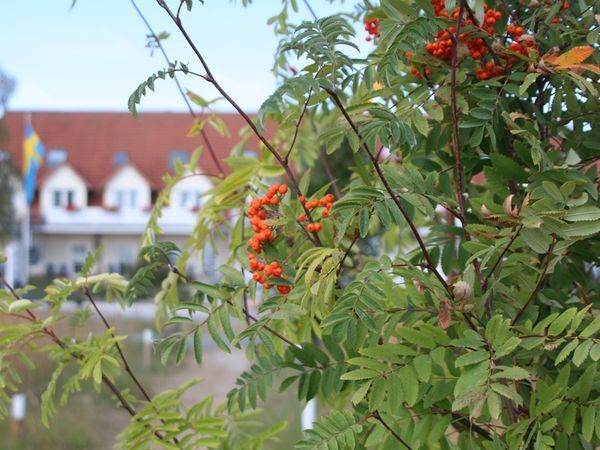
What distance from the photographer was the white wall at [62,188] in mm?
21750

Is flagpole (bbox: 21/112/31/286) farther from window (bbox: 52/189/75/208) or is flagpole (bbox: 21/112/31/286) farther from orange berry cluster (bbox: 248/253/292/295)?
orange berry cluster (bbox: 248/253/292/295)

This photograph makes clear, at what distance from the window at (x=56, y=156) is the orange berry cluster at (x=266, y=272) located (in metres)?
22.0

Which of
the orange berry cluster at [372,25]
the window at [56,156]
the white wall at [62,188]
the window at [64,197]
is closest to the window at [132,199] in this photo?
the white wall at [62,188]

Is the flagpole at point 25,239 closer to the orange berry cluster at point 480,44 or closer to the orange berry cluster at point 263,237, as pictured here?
the orange berry cluster at point 263,237

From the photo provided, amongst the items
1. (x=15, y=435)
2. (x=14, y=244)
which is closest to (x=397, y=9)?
(x=15, y=435)

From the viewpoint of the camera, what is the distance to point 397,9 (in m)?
1.16

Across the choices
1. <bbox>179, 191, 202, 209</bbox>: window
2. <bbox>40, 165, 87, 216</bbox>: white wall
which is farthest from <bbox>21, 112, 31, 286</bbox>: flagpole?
<bbox>179, 191, 202, 209</bbox>: window

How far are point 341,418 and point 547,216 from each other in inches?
15.8

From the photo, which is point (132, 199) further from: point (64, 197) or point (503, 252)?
point (503, 252)

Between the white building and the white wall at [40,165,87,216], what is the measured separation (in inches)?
1.1

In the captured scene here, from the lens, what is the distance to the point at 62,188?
22.1 m

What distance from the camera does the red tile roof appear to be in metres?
21.9

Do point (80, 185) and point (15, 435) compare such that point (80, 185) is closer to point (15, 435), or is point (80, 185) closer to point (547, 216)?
point (15, 435)

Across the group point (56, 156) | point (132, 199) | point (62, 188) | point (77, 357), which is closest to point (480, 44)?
point (77, 357)
